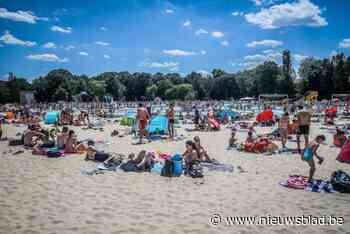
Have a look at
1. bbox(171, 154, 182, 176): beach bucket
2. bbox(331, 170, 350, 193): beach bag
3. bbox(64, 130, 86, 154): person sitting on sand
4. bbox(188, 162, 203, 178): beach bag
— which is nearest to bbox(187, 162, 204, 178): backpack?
bbox(188, 162, 203, 178): beach bag

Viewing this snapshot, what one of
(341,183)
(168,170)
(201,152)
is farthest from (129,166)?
(341,183)

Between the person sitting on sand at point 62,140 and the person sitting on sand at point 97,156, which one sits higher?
the person sitting on sand at point 62,140

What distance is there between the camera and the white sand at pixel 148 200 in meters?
4.11

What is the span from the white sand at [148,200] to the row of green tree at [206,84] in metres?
43.0

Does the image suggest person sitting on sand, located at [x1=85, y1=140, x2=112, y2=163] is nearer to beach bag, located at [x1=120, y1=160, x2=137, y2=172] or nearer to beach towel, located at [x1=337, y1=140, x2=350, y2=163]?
beach bag, located at [x1=120, y1=160, x2=137, y2=172]

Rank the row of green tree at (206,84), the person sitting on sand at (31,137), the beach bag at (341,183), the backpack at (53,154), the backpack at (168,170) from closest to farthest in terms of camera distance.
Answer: the beach bag at (341,183) < the backpack at (168,170) < the backpack at (53,154) < the person sitting on sand at (31,137) < the row of green tree at (206,84)

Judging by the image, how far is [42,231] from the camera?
3.94 meters

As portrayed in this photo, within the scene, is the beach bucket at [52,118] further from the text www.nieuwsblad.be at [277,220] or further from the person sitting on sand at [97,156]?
the text www.nieuwsblad.be at [277,220]

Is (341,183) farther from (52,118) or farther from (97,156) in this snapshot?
(52,118)

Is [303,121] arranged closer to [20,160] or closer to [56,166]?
[56,166]

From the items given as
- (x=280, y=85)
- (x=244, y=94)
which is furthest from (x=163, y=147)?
(x=244, y=94)

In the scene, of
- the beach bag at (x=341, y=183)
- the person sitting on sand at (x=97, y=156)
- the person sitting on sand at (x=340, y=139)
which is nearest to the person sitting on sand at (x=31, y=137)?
the person sitting on sand at (x=97, y=156)

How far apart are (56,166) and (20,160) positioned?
155cm

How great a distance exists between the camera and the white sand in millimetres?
4113
